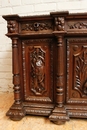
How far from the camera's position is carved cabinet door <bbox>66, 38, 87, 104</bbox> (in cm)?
88

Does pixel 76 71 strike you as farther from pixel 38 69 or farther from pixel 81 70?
pixel 38 69

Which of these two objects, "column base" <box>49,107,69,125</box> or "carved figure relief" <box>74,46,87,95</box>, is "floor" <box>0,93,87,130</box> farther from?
"carved figure relief" <box>74,46,87,95</box>

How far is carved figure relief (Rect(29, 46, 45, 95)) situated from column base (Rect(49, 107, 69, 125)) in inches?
6.8

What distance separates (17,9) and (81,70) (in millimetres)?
934

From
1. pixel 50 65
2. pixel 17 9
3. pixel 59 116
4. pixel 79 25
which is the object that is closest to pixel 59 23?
pixel 79 25

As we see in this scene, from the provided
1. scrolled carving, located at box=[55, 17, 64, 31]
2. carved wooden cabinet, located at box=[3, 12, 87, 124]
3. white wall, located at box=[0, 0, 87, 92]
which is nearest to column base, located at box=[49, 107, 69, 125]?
carved wooden cabinet, located at box=[3, 12, 87, 124]

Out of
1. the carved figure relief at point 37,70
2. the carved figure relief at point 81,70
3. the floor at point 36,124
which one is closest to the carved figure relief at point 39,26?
the carved figure relief at point 37,70

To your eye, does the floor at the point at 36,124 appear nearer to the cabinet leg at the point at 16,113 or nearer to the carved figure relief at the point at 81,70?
the cabinet leg at the point at 16,113

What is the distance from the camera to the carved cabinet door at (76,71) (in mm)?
877

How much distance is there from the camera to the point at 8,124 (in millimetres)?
901

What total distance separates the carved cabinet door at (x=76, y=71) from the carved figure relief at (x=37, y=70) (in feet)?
0.59

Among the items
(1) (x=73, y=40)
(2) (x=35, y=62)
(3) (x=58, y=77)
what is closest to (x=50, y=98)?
(3) (x=58, y=77)

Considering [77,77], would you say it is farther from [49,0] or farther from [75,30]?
[49,0]

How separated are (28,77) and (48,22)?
16.3 inches
